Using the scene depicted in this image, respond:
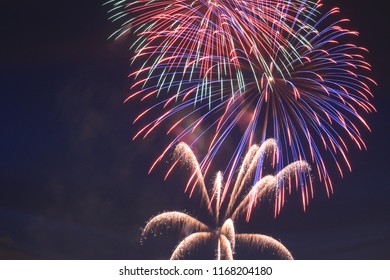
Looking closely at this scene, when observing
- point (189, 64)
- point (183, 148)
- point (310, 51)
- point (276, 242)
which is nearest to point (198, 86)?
point (189, 64)

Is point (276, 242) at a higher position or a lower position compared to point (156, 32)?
lower

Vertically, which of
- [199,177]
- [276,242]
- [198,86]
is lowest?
[276,242]

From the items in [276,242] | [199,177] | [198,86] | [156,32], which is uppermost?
[156,32]

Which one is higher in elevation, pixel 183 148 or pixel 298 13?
pixel 298 13

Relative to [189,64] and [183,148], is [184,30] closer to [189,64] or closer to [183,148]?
[189,64]
